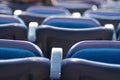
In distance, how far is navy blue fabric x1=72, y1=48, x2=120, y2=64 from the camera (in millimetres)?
1453

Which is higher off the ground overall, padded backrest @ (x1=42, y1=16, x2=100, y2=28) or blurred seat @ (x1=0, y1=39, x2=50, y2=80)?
padded backrest @ (x1=42, y1=16, x2=100, y2=28)

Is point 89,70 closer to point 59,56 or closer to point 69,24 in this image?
point 59,56

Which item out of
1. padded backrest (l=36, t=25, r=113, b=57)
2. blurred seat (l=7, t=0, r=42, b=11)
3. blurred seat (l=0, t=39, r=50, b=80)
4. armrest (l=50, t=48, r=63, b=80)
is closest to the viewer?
blurred seat (l=0, t=39, r=50, b=80)

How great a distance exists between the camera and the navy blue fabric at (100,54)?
4.77ft

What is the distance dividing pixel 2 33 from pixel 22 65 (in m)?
0.85

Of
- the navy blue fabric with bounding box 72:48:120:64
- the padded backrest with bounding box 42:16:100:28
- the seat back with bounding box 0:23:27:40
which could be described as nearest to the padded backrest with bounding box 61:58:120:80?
the navy blue fabric with bounding box 72:48:120:64

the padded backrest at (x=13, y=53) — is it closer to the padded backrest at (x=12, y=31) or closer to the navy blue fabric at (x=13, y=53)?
the navy blue fabric at (x=13, y=53)

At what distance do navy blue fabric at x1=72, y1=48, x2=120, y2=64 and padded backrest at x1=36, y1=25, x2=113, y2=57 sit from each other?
523 millimetres

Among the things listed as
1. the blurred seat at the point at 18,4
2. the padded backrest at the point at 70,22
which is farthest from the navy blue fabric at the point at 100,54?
the blurred seat at the point at 18,4

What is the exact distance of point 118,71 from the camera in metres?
1.22

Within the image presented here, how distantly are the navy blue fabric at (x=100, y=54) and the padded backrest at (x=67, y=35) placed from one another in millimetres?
523

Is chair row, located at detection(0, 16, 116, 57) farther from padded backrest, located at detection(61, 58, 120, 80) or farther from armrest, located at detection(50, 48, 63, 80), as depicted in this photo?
padded backrest, located at detection(61, 58, 120, 80)

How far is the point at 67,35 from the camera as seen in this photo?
1993mm

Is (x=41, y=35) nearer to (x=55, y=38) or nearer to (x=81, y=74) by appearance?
(x=55, y=38)
